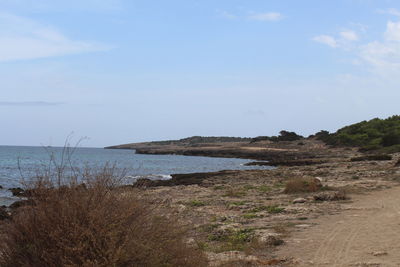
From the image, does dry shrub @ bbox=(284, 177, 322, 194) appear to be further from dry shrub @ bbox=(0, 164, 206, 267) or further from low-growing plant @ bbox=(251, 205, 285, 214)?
dry shrub @ bbox=(0, 164, 206, 267)

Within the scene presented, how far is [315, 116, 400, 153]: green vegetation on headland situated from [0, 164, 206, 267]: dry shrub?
51972 mm

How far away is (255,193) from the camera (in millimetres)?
18875

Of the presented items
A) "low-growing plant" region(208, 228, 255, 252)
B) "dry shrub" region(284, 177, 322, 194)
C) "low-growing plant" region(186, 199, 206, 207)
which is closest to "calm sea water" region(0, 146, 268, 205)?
"low-growing plant" region(186, 199, 206, 207)

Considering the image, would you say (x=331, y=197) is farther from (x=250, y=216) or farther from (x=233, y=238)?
(x=233, y=238)

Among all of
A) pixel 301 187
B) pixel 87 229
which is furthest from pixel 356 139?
pixel 87 229

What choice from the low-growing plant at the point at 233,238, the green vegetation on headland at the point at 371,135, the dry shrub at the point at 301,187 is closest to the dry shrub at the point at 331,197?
the dry shrub at the point at 301,187

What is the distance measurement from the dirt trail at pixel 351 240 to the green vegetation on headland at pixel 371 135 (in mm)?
44415

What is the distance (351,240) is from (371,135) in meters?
62.1

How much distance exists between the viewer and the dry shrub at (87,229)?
4.82m

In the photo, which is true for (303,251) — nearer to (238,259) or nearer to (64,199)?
(238,259)

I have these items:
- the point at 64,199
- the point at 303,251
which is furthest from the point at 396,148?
the point at 64,199

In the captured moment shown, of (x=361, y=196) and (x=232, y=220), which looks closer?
(x=232, y=220)

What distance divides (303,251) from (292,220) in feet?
11.2

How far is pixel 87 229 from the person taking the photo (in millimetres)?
4789
